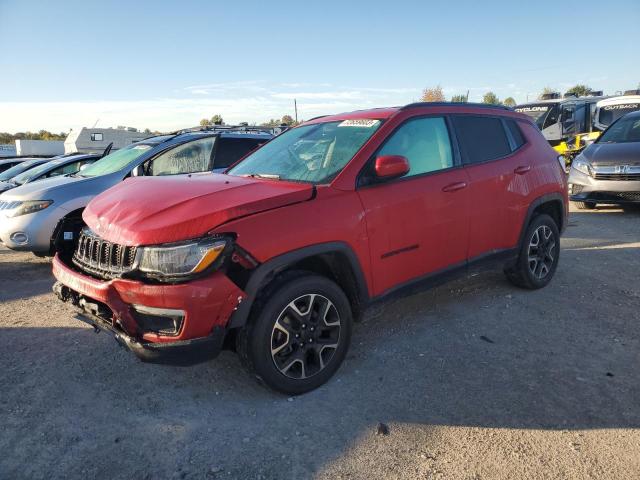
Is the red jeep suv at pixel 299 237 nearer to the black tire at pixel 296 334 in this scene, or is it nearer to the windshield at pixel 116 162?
the black tire at pixel 296 334

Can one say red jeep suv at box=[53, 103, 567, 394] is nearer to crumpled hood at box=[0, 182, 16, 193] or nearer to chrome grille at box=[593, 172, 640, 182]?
chrome grille at box=[593, 172, 640, 182]

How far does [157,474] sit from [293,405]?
2.91ft

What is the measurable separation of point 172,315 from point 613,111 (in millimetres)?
15507

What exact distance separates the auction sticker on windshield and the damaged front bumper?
68.1 inches

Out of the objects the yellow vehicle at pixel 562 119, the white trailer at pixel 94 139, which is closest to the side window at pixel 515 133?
the yellow vehicle at pixel 562 119

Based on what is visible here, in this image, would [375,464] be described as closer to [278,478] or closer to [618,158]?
[278,478]

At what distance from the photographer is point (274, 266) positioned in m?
2.82

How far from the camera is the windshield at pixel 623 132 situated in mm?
8930

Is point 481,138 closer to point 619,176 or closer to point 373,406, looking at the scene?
point 373,406

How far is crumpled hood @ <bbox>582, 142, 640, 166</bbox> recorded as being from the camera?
319 inches

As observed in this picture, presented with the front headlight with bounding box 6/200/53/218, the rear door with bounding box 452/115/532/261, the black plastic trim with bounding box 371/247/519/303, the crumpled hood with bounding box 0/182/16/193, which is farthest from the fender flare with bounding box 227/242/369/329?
the crumpled hood with bounding box 0/182/16/193

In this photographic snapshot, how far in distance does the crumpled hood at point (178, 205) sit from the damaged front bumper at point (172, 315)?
0.91 ft

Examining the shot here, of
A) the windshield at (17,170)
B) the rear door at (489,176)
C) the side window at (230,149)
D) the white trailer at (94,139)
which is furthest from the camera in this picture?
the white trailer at (94,139)

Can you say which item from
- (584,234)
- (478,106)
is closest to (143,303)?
(478,106)
